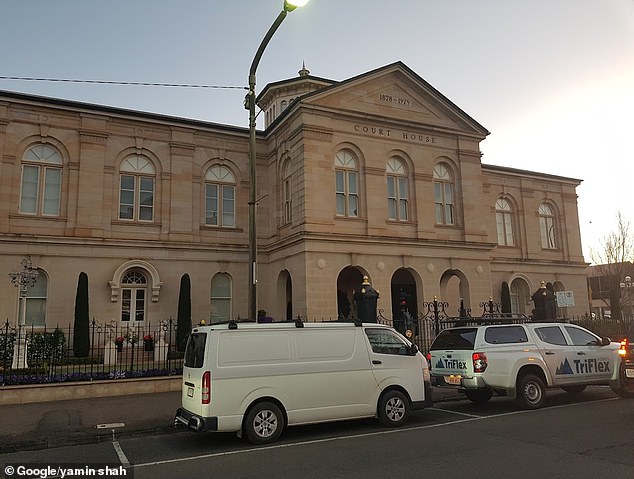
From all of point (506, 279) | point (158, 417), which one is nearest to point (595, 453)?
point (158, 417)

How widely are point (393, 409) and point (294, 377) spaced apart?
223cm

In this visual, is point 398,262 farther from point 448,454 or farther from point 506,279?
point 448,454

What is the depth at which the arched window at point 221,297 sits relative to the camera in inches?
974

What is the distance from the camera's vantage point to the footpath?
9.25 meters

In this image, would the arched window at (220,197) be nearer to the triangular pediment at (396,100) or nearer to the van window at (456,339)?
the triangular pediment at (396,100)

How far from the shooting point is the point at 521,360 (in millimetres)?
11414

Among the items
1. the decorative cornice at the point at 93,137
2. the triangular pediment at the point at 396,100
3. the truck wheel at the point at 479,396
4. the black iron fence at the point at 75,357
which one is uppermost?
the triangular pediment at the point at 396,100

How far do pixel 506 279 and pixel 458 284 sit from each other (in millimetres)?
6489

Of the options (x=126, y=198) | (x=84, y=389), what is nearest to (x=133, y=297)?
(x=126, y=198)

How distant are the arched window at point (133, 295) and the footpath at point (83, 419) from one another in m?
10.2

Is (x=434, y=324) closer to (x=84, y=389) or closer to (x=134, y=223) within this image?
(x=84, y=389)

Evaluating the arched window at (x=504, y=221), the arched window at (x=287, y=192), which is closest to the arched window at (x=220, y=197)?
the arched window at (x=287, y=192)

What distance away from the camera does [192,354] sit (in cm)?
918

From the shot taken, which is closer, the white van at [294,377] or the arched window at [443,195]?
the white van at [294,377]
